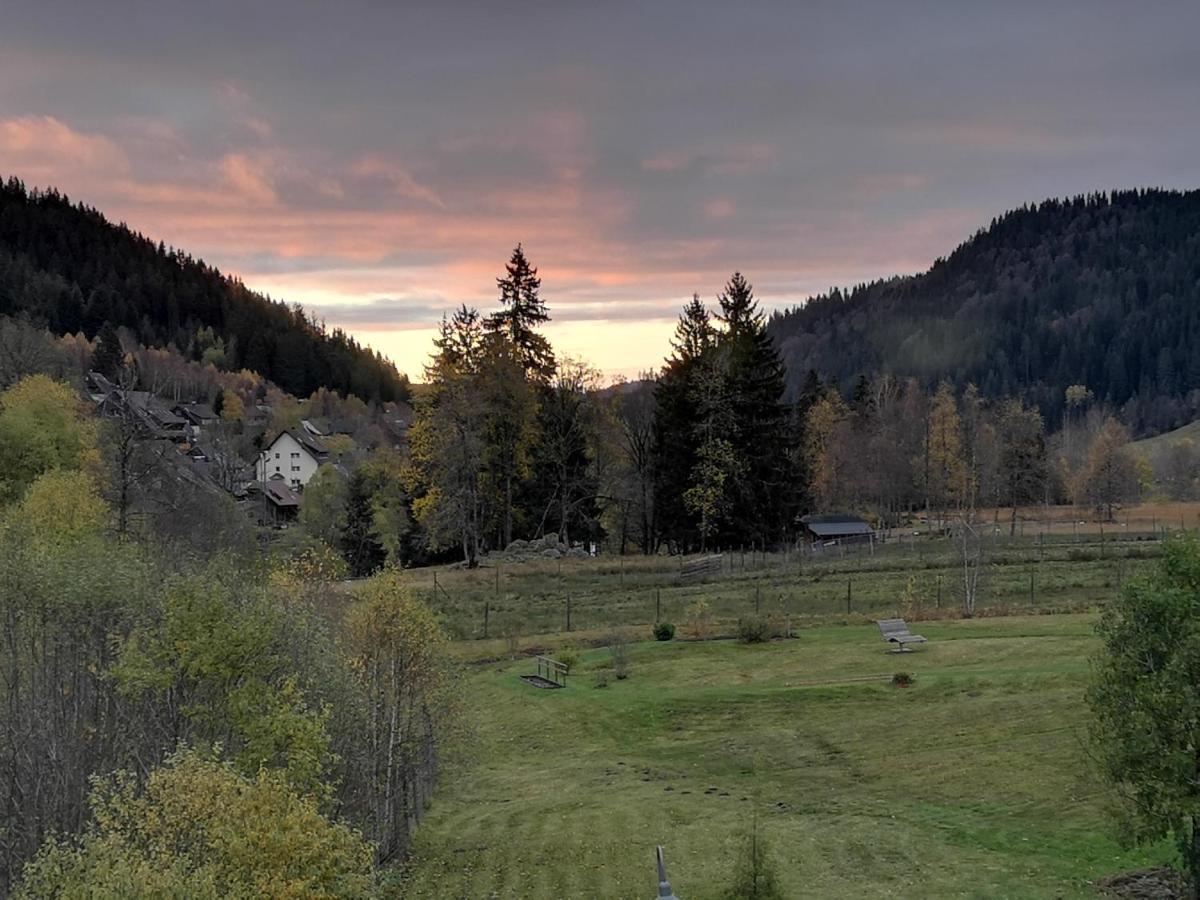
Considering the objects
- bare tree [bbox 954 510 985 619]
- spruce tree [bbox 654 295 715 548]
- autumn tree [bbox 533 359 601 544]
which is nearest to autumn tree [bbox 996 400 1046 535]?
bare tree [bbox 954 510 985 619]

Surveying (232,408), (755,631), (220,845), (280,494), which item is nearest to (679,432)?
(755,631)

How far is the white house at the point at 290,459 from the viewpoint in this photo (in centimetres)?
14525

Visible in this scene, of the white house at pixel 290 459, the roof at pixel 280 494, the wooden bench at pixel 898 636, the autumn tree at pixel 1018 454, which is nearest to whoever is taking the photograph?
the wooden bench at pixel 898 636

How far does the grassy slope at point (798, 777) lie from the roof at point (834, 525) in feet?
143

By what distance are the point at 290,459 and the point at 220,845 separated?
141463 millimetres

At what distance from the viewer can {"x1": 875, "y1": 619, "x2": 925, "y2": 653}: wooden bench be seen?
1524 inches

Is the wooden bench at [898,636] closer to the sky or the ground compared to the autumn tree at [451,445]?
closer to the ground

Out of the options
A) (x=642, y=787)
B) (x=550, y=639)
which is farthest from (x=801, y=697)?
(x=550, y=639)

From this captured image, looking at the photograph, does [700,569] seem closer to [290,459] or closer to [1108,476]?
[1108,476]

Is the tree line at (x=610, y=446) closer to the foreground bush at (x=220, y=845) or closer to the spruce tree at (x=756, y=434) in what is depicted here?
the spruce tree at (x=756, y=434)

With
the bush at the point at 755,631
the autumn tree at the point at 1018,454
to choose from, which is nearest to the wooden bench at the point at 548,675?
the bush at the point at 755,631

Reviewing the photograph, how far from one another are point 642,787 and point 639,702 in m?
8.44

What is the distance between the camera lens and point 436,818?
27.2 meters

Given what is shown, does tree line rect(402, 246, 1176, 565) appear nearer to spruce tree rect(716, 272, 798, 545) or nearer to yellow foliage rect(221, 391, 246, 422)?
spruce tree rect(716, 272, 798, 545)
